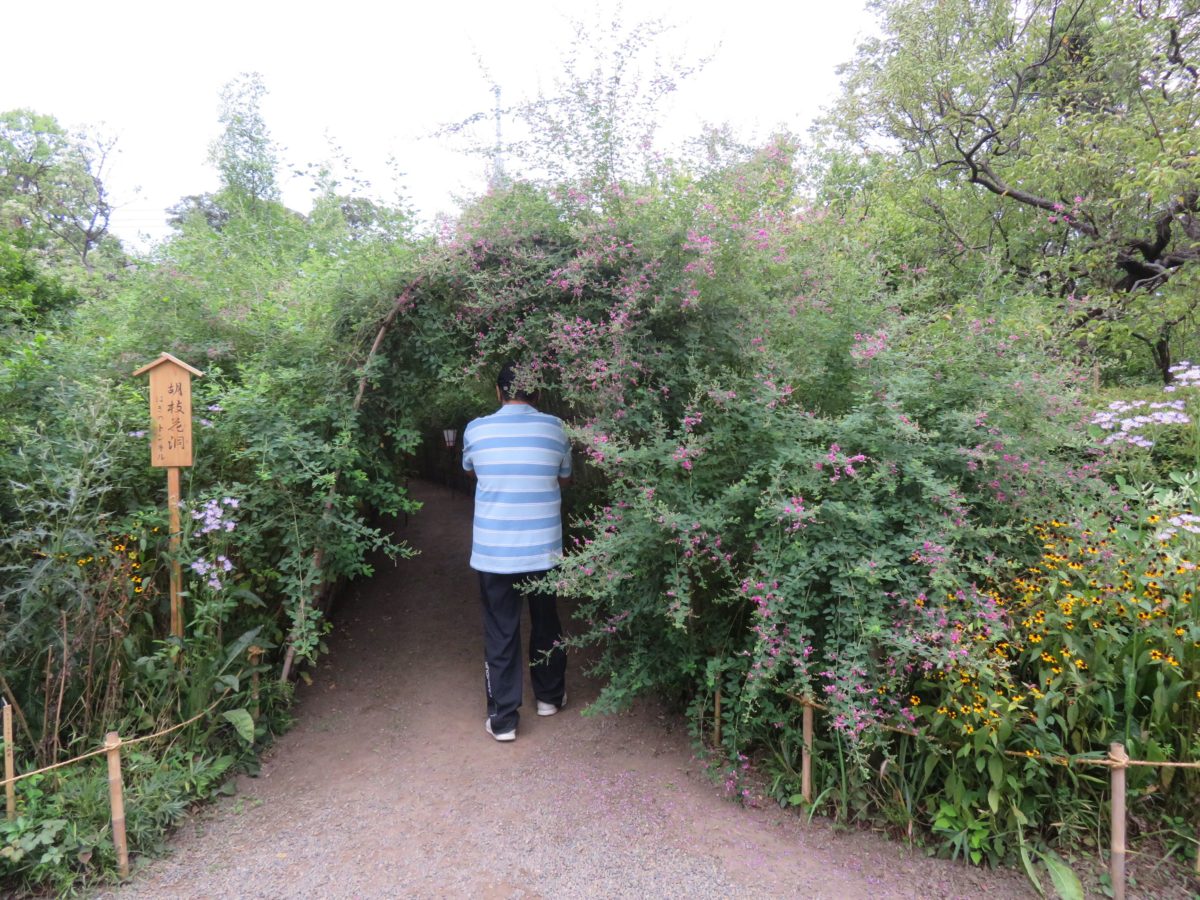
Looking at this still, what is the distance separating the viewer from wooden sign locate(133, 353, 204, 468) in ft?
10.6

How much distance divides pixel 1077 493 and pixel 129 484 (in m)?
4.57

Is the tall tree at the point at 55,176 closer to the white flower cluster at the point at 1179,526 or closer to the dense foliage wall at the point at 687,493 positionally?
the dense foliage wall at the point at 687,493

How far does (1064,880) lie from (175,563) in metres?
3.82

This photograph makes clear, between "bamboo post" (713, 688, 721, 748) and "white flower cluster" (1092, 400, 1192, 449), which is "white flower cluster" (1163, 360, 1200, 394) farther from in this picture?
"bamboo post" (713, 688, 721, 748)

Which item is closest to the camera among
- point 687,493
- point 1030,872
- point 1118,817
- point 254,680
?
point 1118,817

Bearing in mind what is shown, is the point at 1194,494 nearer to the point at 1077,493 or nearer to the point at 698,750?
the point at 1077,493

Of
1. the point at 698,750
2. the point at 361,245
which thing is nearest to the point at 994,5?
the point at 361,245

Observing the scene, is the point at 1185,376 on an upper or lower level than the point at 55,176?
lower

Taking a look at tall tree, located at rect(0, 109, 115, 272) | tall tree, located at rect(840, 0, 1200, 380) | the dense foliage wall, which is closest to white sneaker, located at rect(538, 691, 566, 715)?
the dense foliage wall

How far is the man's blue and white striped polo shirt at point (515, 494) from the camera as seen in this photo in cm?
356

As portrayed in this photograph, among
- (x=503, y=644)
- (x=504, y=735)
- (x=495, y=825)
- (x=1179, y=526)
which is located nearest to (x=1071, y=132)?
(x=1179, y=526)

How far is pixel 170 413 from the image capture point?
3273 millimetres

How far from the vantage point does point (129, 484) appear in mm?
3400

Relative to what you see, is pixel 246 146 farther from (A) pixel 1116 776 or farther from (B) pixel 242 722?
(A) pixel 1116 776
